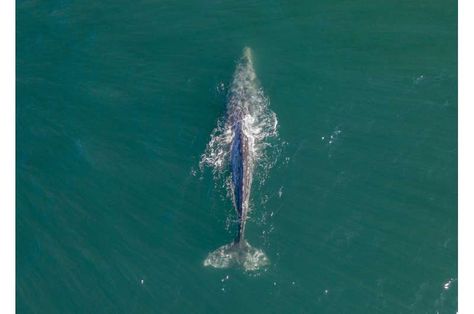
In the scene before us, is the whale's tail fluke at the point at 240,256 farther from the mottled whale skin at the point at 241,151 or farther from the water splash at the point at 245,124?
the water splash at the point at 245,124

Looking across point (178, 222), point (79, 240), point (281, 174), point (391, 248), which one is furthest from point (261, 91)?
point (79, 240)

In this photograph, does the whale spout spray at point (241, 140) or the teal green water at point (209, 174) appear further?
the whale spout spray at point (241, 140)

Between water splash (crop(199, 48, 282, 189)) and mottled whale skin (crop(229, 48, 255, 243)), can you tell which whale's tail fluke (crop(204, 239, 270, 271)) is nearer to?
mottled whale skin (crop(229, 48, 255, 243))

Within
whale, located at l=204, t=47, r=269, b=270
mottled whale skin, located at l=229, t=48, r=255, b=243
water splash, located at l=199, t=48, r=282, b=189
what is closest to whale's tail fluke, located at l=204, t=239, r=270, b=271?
whale, located at l=204, t=47, r=269, b=270

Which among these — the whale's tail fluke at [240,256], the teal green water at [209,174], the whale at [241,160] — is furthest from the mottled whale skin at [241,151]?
the teal green water at [209,174]

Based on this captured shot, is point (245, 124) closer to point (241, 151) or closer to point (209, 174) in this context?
point (241, 151)

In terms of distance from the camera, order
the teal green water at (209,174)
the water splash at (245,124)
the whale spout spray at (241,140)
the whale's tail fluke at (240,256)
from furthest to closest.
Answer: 1. the water splash at (245,124)
2. the whale spout spray at (241,140)
3. the whale's tail fluke at (240,256)
4. the teal green water at (209,174)

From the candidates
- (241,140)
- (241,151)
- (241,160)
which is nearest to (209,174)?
(241,160)
